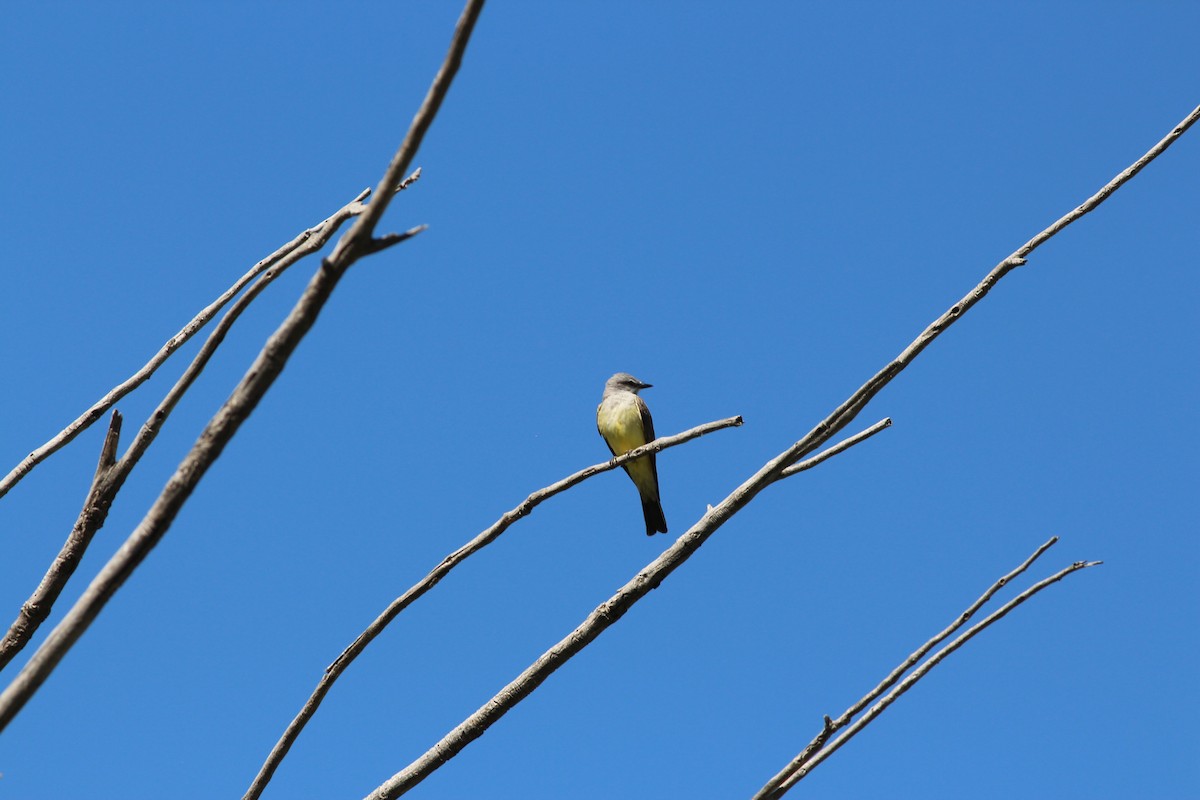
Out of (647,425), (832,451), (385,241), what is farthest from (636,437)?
(385,241)

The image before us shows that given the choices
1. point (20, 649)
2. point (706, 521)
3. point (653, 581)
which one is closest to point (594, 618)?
point (653, 581)

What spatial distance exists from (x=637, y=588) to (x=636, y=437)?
39.2ft

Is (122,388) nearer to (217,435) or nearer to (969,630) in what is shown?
(217,435)

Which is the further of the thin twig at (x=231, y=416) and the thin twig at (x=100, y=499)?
the thin twig at (x=100, y=499)

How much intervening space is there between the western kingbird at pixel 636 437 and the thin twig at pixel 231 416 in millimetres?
12595

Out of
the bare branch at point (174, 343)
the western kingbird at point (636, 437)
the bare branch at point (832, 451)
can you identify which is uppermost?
the western kingbird at point (636, 437)

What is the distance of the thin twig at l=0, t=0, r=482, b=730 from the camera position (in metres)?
1.80

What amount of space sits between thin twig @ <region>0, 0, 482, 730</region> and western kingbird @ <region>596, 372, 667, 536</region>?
496 inches

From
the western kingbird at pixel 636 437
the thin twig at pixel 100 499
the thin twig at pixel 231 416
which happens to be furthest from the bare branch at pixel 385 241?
the western kingbird at pixel 636 437

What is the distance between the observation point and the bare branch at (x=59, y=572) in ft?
9.03

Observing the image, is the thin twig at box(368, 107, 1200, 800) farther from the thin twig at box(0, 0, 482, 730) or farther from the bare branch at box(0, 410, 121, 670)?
the thin twig at box(0, 0, 482, 730)

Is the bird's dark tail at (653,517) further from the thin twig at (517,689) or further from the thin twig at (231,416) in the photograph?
the thin twig at (231,416)

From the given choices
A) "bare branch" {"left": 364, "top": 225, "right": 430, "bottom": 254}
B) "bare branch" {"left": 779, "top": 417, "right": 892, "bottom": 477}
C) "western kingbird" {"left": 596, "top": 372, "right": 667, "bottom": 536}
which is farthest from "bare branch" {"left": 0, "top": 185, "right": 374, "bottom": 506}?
"western kingbird" {"left": 596, "top": 372, "right": 667, "bottom": 536}

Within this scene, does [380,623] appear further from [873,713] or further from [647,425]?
[647,425]
